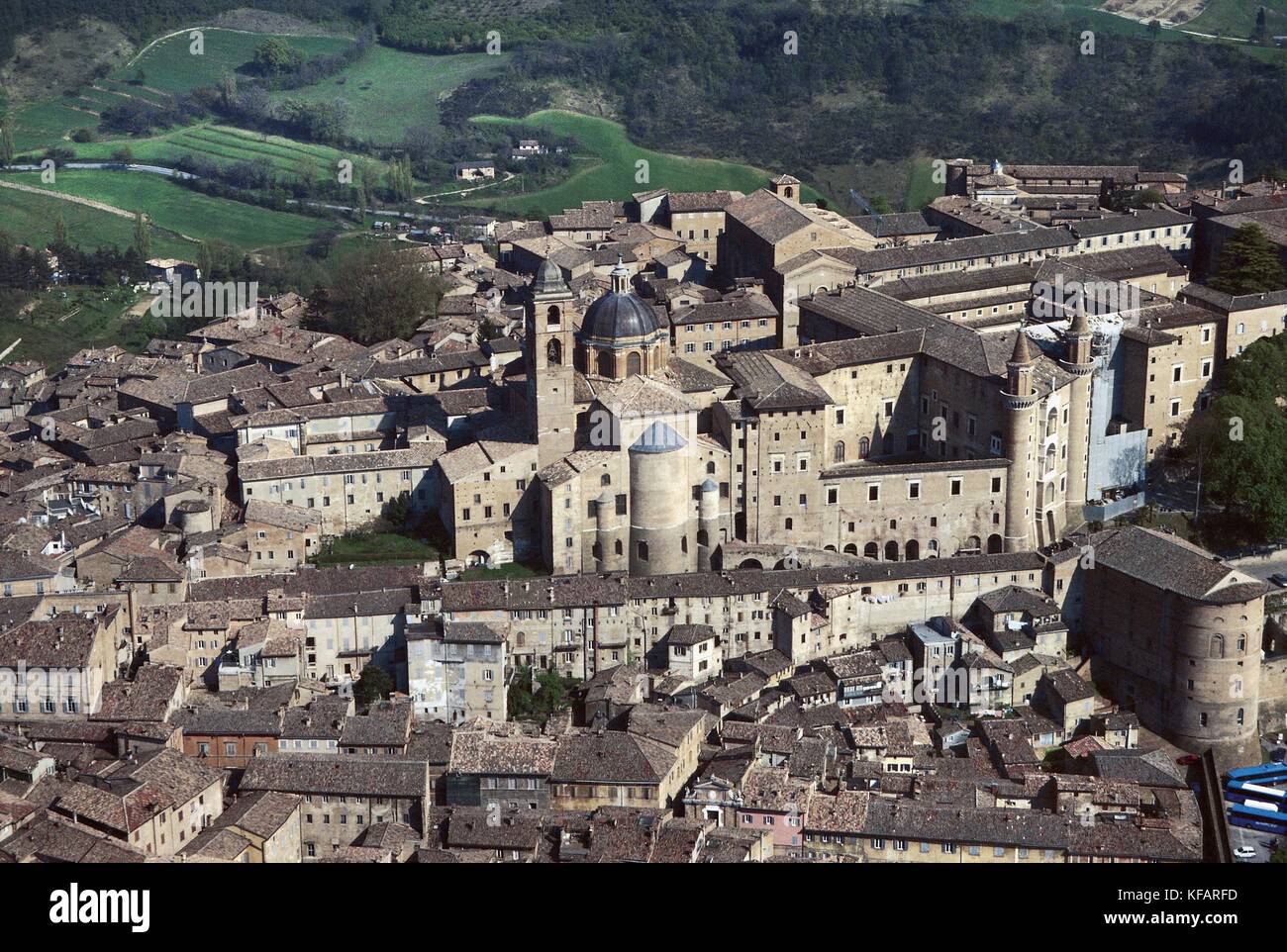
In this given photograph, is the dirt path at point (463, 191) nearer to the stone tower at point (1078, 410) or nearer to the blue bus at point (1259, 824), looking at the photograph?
the stone tower at point (1078, 410)

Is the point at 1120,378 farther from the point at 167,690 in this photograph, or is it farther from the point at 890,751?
the point at 167,690

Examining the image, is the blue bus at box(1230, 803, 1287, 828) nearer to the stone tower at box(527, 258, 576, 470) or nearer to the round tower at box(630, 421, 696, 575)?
the round tower at box(630, 421, 696, 575)

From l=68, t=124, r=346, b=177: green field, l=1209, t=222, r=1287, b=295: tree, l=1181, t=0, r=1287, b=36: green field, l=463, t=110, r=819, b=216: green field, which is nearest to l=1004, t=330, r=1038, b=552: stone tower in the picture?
l=1209, t=222, r=1287, b=295: tree

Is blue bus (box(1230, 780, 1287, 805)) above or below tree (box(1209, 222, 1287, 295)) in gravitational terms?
below

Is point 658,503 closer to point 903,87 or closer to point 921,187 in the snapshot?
point 921,187
